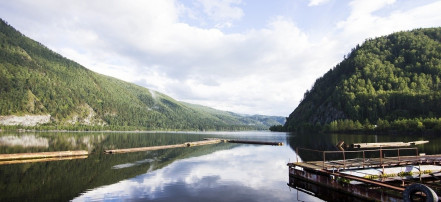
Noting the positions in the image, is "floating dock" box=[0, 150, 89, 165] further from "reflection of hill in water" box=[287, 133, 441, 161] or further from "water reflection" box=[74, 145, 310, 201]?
"reflection of hill in water" box=[287, 133, 441, 161]

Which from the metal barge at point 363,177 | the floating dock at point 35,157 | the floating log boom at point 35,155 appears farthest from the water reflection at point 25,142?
the metal barge at point 363,177

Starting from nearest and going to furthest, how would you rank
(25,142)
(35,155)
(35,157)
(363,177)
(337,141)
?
(363,177) → (35,157) → (35,155) → (25,142) → (337,141)

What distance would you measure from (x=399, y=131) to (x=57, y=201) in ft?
524

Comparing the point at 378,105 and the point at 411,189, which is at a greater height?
the point at 378,105

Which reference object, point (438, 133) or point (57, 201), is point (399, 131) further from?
point (57, 201)

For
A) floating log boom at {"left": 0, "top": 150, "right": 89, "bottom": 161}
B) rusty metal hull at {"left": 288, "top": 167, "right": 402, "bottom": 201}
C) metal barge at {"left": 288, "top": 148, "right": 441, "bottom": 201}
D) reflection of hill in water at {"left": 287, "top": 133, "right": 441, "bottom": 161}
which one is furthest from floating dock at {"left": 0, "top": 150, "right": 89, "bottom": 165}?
reflection of hill in water at {"left": 287, "top": 133, "right": 441, "bottom": 161}

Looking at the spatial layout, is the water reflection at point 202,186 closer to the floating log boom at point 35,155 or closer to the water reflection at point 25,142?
the floating log boom at point 35,155

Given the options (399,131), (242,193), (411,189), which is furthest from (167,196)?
(399,131)

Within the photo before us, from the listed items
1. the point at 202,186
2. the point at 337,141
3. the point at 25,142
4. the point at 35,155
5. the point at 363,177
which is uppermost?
the point at 363,177

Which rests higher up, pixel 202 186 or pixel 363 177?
pixel 363 177

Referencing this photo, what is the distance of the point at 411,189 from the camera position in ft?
68.3

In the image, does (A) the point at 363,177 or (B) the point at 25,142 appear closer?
(A) the point at 363,177

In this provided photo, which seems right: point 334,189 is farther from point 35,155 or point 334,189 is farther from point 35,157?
point 35,155

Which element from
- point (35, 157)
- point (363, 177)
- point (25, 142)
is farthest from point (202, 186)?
point (25, 142)
